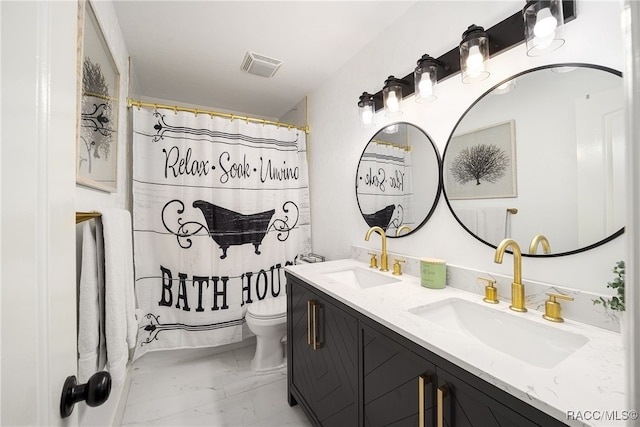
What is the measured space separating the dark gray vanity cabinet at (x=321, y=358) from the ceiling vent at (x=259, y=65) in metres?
1.59

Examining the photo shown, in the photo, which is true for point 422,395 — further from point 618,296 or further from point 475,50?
point 475,50

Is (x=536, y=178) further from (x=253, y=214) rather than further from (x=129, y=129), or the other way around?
(x=129, y=129)

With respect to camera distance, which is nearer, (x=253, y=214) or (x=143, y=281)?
(x=143, y=281)

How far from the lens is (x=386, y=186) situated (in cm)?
167

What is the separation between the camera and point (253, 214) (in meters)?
2.19

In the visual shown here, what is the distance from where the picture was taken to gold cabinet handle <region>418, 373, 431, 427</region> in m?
0.72

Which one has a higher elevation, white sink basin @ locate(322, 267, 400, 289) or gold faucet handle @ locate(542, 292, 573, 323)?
gold faucet handle @ locate(542, 292, 573, 323)

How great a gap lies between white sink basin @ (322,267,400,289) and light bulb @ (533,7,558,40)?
1.19 m

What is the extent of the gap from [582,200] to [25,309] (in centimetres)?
138

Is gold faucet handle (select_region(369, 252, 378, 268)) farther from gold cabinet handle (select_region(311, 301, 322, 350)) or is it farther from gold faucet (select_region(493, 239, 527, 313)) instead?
gold faucet (select_region(493, 239, 527, 313))

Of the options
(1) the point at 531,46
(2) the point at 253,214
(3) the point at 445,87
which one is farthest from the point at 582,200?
(2) the point at 253,214

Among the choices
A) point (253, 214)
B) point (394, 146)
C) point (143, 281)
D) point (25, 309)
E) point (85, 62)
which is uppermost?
point (85, 62)

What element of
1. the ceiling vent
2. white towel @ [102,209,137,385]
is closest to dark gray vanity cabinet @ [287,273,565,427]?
white towel @ [102,209,137,385]

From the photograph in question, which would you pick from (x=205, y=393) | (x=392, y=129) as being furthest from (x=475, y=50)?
(x=205, y=393)
